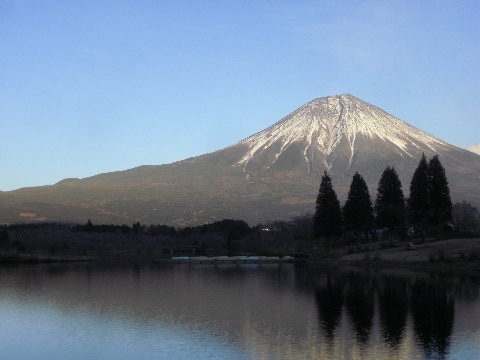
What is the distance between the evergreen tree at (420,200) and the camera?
187 feet

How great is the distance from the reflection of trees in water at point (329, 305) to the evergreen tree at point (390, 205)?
67.4 ft

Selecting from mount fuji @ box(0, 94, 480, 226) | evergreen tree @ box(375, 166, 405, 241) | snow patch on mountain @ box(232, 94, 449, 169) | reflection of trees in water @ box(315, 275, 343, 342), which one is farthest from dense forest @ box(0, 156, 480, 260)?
snow patch on mountain @ box(232, 94, 449, 169)

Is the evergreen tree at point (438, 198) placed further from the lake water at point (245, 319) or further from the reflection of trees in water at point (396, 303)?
the lake water at point (245, 319)

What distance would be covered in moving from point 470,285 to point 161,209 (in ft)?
359

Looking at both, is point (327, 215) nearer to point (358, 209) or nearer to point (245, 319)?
point (358, 209)

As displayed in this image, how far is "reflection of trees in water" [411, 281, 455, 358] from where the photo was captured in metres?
19.3

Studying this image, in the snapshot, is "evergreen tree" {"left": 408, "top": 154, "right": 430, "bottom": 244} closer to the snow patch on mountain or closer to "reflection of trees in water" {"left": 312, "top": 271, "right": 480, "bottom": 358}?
"reflection of trees in water" {"left": 312, "top": 271, "right": 480, "bottom": 358}

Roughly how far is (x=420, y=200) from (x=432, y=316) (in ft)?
112

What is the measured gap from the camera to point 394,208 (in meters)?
58.6

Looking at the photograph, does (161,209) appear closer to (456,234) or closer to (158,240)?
(158,240)

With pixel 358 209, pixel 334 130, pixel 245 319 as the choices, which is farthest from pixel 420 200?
pixel 334 130

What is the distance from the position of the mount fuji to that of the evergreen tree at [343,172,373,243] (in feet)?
215

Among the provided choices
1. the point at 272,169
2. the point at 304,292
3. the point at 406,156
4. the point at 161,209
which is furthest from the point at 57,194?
the point at 304,292

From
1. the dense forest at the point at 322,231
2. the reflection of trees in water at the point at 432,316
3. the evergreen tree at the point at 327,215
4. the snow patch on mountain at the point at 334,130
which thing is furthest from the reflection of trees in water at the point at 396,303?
the snow patch on mountain at the point at 334,130
